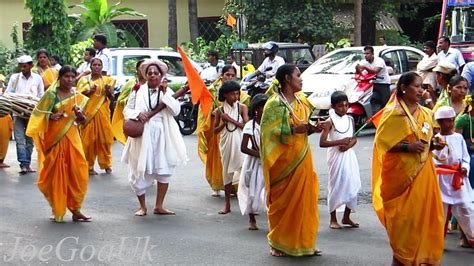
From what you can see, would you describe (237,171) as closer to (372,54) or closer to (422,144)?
(422,144)

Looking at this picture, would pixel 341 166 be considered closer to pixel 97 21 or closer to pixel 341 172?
pixel 341 172

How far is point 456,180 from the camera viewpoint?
758 centimetres

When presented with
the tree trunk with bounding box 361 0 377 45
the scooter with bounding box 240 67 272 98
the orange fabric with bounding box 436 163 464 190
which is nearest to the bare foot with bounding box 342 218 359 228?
the orange fabric with bounding box 436 163 464 190

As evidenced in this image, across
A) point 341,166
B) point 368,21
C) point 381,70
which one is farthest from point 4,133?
point 368,21

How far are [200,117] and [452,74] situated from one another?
12.0ft

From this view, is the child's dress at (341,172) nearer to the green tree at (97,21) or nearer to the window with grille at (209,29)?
the green tree at (97,21)

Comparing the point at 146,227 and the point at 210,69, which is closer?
the point at 146,227

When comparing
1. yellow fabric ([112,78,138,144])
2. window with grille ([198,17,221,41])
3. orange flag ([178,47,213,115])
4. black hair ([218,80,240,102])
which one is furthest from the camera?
window with grille ([198,17,221,41])

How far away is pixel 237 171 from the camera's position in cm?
1008

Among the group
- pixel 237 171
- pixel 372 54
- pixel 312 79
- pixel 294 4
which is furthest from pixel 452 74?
pixel 294 4

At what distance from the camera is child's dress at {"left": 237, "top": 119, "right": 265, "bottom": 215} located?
8.62 meters

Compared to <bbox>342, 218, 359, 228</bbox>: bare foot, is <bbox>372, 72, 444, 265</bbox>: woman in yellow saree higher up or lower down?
higher up

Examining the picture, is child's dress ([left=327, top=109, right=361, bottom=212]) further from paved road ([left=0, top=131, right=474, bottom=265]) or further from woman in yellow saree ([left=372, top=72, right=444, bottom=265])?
woman in yellow saree ([left=372, top=72, right=444, bottom=265])

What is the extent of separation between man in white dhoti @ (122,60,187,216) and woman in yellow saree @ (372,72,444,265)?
3181 millimetres
